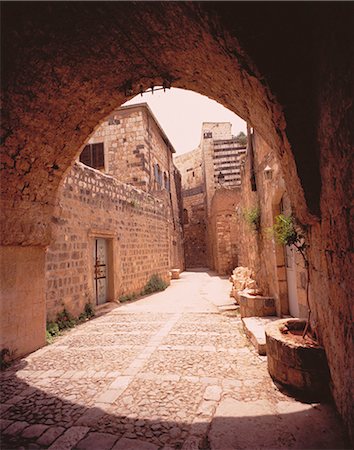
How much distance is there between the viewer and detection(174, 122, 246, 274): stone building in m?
14.2

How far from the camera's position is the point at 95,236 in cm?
675

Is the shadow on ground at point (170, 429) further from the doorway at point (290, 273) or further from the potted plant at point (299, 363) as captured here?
the doorway at point (290, 273)

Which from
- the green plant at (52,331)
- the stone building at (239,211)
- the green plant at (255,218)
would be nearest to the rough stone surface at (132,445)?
the stone building at (239,211)

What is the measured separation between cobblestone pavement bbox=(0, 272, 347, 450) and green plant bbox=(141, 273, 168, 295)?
501 cm

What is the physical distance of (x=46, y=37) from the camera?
7.21 ft

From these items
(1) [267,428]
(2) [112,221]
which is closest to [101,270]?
(2) [112,221]

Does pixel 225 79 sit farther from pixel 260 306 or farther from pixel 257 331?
pixel 260 306

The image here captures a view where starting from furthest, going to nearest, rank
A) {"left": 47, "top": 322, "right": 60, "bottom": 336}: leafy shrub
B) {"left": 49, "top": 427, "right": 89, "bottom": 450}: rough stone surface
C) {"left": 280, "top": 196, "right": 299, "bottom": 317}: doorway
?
{"left": 47, "top": 322, "right": 60, "bottom": 336}: leafy shrub
{"left": 280, "top": 196, "right": 299, "bottom": 317}: doorway
{"left": 49, "top": 427, "right": 89, "bottom": 450}: rough stone surface

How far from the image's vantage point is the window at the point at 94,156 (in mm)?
12570

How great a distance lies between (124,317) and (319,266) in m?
4.66

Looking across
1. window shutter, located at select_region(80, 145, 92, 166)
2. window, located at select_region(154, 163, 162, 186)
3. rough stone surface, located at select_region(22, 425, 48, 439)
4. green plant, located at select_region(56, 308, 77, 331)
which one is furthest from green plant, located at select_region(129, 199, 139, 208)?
rough stone surface, located at select_region(22, 425, 48, 439)

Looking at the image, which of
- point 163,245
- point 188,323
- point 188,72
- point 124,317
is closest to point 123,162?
point 163,245

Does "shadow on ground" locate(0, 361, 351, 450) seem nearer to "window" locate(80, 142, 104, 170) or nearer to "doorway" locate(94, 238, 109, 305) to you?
"doorway" locate(94, 238, 109, 305)

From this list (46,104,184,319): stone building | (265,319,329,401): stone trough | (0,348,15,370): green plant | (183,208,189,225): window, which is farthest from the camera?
(183,208,189,225): window
